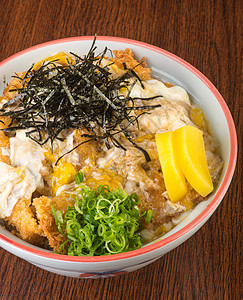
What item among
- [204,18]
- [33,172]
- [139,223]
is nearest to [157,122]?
[139,223]

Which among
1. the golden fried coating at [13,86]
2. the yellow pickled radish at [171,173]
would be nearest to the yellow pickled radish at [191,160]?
the yellow pickled radish at [171,173]

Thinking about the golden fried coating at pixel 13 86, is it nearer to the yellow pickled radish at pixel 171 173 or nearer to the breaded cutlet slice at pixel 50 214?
the breaded cutlet slice at pixel 50 214

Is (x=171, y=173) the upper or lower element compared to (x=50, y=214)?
upper

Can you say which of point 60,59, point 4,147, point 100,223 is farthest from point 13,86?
point 100,223

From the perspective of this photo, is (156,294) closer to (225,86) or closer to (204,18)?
(225,86)

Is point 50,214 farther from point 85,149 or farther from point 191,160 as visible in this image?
point 191,160

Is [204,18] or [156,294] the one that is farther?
[204,18]

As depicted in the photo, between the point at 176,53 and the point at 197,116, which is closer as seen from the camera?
the point at 197,116
